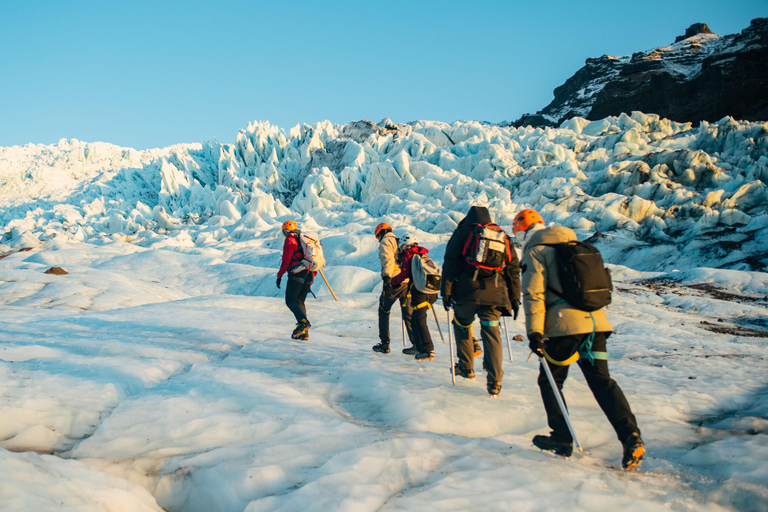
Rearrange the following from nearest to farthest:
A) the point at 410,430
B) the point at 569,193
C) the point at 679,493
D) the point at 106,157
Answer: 1. the point at 679,493
2. the point at 410,430
3. the point at 569,193
4. the point at 106,157

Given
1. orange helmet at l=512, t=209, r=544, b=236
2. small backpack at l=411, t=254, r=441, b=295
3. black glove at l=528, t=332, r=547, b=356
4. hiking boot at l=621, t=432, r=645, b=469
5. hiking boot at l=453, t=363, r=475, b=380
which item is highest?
orange helmet at l=512, t=209, r=544, b=236

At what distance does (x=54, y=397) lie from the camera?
334 cm

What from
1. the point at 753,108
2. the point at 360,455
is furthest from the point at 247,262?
the point at 753,108

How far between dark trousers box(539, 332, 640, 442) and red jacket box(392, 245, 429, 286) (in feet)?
8.53

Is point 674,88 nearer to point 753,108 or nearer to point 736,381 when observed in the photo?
point 753,108

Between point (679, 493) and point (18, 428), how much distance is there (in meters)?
4.39

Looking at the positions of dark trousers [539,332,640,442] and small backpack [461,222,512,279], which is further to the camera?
small backpack [461,222,512,279]

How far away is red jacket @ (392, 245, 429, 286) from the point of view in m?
5.35

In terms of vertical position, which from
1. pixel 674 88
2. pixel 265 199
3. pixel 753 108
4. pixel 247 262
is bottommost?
pixel 247 262

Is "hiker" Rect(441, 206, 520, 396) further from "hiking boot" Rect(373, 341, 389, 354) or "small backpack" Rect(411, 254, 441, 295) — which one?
"hiking boot" Rect(373, 341, 389, 354)

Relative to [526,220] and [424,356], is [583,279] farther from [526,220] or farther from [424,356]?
[424,356]

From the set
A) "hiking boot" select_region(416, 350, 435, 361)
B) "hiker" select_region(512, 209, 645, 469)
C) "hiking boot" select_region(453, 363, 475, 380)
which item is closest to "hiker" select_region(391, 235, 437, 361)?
"hiking boot" select_region(416, 350, 435, 361)

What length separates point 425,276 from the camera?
4961 millimetres

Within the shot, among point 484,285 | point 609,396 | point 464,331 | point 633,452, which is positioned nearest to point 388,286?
point 464,331
